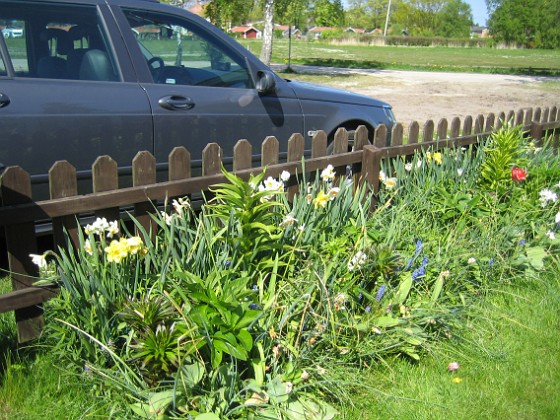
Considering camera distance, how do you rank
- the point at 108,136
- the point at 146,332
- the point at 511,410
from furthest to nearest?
the point at 108,136, the point at 511,410, the point at 146,332

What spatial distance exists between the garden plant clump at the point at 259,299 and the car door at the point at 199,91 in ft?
3.22

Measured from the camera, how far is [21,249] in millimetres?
2859

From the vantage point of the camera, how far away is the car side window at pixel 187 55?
15.0ft

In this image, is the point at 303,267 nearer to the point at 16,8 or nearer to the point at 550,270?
the point at 550,270

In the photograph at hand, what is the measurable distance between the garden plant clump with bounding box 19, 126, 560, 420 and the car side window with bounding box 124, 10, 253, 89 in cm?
138

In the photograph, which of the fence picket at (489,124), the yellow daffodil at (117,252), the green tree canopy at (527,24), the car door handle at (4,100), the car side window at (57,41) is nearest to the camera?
the yellow daffodil at (117,252)

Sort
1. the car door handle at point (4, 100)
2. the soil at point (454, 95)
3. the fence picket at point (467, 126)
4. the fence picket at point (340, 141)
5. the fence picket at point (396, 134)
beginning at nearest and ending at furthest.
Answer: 1. the car door handle at point (4, 100)
2. the fence picket at point (340, 141)
3. the fence picket at point (396, 134)
4. the fence picket at point (467, 126)
5. the soil at point (454, 95)

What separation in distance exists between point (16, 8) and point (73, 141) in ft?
3.18

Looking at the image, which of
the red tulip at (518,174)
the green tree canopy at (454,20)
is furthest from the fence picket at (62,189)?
the green tree canopy at (454,20)

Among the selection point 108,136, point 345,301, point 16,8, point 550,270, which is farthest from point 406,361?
point 16,8

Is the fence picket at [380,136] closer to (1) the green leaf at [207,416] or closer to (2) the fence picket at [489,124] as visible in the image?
(2) the fence picket at [489,124]

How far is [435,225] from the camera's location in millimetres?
4062

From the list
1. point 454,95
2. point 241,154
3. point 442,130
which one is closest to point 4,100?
point 241,154

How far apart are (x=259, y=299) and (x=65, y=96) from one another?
190 centimetres
